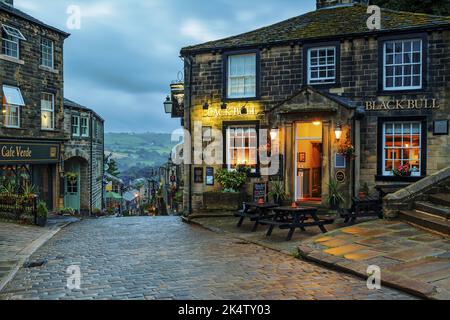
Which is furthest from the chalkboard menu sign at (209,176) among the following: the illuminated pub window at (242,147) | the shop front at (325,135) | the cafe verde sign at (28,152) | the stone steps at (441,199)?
the cafe verde sign at (28,152)

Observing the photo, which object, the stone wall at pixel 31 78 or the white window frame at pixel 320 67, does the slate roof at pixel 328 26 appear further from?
the stone wall at pixel 31 78

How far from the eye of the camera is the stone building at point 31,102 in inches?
811

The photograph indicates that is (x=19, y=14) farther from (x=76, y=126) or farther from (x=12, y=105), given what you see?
(x=76, y=126)

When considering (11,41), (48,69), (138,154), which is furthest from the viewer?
(138,154)

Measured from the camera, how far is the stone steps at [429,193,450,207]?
10934 mm

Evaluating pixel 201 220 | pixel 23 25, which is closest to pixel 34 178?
pixel 23 25

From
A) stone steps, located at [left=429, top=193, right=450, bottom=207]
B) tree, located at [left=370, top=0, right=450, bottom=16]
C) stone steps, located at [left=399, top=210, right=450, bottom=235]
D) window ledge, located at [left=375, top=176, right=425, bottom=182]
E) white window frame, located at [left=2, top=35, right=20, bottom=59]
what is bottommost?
stone steps, located at [left=399, top=210, right=450, bottom=235]

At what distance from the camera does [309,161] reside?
1828 centimetres

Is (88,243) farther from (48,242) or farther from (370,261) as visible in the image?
(370,261)

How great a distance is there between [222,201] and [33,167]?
12.2 m

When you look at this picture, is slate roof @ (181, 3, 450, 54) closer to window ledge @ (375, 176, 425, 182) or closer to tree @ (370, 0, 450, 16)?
window ledge @ (375, 176, 425, 182)

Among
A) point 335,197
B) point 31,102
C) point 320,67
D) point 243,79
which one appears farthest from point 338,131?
point 31,102

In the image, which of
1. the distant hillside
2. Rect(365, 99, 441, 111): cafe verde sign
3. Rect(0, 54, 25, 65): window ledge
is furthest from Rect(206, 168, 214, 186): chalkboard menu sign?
the distant hillside

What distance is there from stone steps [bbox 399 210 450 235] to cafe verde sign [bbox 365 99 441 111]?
4.95 m
